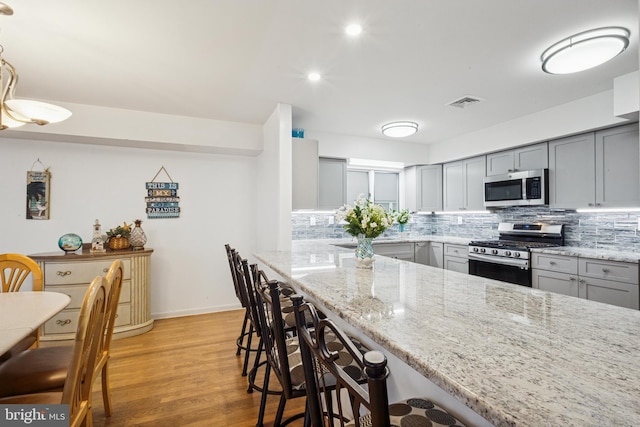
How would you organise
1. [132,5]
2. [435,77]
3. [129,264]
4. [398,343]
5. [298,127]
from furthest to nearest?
[298,127]
[129,264]
[435,77]
[132,5]
[398,343]

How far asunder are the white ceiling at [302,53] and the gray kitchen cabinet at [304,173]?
0.40 metres

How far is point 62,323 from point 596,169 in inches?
218

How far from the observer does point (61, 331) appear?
303cm

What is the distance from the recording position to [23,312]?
153cm

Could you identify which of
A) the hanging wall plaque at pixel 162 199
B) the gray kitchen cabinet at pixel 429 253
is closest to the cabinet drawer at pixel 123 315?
the hanging wall plaque at pixel 162 199

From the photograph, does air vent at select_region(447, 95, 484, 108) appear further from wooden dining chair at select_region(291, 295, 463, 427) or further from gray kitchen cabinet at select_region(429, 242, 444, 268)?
wooden dining chair at select_region(291, 295, 463, 427)

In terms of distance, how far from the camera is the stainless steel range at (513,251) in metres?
3.36

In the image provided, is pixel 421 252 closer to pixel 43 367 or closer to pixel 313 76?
pixel 313 76

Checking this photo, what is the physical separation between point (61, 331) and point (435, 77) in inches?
168

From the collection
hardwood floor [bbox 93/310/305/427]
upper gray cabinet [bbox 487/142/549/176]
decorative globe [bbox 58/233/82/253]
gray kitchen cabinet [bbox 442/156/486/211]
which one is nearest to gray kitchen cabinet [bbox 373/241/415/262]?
gray kitchen cabinet [bbox 442/156/486/211]

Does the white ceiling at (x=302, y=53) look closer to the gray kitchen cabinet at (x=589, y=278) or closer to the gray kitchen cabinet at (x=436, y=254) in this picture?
the gray kitchen cabinet at (x=589, y=278)

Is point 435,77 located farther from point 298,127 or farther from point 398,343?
point 398,343

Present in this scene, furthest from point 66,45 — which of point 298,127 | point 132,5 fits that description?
point 298,127

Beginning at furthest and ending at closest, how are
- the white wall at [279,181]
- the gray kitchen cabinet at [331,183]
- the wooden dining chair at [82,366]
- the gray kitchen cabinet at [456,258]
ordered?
the gray kitchen cabinet at [331,183] < the gray kitchen cabinet at [456,258] < the white wall at [279,181] < the wooden dining chair at [82,366]
